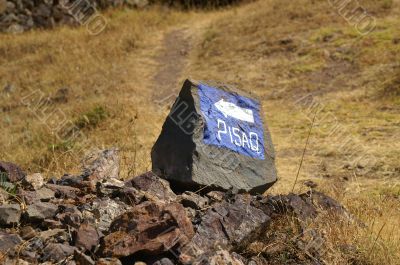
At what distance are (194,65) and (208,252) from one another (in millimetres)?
7844

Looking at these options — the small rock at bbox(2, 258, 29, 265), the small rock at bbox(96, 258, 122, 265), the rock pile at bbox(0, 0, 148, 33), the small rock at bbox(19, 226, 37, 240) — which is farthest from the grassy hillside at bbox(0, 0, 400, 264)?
the small rock at bbox(2, 258, 29, 265)

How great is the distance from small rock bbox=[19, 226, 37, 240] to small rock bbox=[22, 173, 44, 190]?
2.14ft

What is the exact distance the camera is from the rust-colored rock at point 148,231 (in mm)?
3080

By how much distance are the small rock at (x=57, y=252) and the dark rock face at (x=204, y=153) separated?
1.15 m

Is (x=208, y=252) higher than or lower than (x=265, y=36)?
higher

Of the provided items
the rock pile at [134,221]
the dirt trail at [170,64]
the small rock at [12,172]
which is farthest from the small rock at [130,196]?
the dirt trail at [170,64]

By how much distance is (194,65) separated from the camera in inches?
426

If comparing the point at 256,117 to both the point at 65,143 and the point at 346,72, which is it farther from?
the point at 346,72

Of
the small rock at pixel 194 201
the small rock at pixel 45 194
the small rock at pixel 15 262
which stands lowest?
the small rock at pixel 194 201

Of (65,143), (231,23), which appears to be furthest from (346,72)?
(65,143)

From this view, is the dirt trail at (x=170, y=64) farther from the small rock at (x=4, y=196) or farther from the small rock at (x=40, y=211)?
the small rock at (x=40, y=211)

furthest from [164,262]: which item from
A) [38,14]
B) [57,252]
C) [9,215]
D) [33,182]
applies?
[38,14]

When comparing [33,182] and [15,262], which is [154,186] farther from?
[15,262]

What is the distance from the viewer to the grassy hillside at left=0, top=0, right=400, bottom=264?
6207mm
